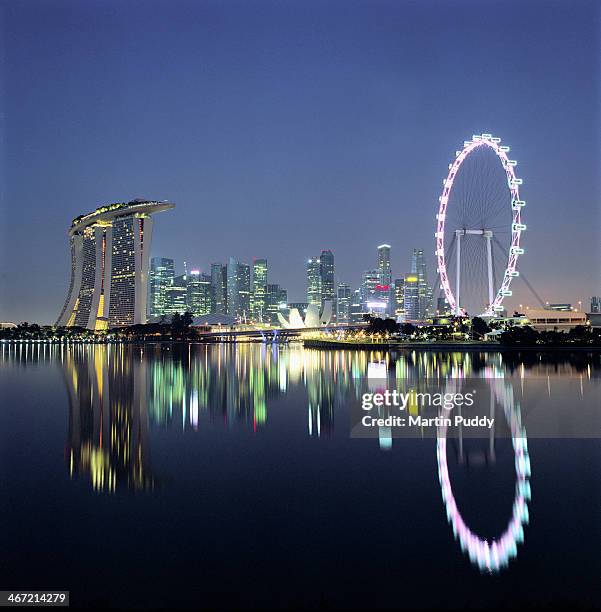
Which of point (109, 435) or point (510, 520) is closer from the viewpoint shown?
point (510, 520)

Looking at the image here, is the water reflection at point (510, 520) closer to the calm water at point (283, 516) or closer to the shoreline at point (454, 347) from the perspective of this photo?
the calm water at point (283, 516)

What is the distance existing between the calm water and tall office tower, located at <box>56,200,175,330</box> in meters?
85.5

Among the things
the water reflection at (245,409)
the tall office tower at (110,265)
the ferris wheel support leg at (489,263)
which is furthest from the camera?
the tall office tower at (110,265)

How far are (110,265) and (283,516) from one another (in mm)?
100227

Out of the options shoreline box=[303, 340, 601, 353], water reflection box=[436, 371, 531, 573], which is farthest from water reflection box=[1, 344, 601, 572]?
shoreline box=[303, 340, 601, 353]

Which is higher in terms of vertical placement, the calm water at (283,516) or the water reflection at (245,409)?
the water reflection at (245,409)

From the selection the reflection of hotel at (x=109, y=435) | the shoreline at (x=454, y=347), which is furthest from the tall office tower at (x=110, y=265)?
the reflection of hotel at (x=109, y=435)

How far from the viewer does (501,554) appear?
20.4ft

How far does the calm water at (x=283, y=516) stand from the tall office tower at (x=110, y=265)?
280 feet

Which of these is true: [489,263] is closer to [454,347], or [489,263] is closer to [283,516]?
[454,347]

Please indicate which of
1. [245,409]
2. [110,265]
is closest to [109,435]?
[245,409]

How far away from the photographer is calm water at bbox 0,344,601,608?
17.8ft

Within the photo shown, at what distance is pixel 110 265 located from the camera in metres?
102

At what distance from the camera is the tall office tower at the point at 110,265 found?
97.2m
